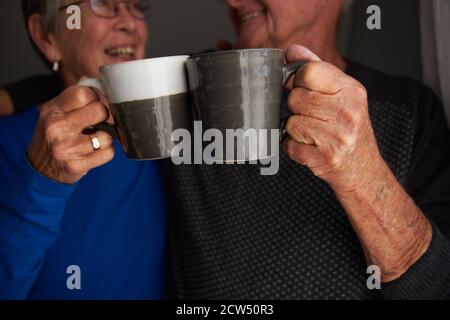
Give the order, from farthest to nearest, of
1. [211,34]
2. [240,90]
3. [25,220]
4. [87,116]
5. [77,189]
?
[211,34] → [77,189] → [25,220] → [87,116] → [240,90]

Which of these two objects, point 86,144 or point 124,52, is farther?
point 124,52

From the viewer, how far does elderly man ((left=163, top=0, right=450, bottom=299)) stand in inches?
27.4

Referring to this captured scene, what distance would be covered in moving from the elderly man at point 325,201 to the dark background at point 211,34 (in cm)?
17

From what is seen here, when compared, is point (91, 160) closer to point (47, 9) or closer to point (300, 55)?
point (300, 55)

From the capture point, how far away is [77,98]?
68 cm

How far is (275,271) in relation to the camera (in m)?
0.90

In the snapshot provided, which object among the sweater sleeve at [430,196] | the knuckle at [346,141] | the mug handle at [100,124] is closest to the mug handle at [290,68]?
the knuckle at [346,141]

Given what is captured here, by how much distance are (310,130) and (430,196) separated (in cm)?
41

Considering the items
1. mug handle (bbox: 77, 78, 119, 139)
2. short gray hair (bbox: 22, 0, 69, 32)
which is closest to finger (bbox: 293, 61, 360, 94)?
mug handle (bbox: 77, 78, 119, 139)

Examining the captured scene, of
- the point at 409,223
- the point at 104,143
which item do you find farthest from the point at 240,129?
the point at 409,223

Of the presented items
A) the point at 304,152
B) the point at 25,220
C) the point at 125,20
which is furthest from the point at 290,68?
the point at 125,20

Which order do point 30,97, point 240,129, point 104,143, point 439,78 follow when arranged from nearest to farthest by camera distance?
point 240,129
point 104,143
point 439,78
point 30,97

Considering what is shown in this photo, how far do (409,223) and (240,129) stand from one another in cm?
36
